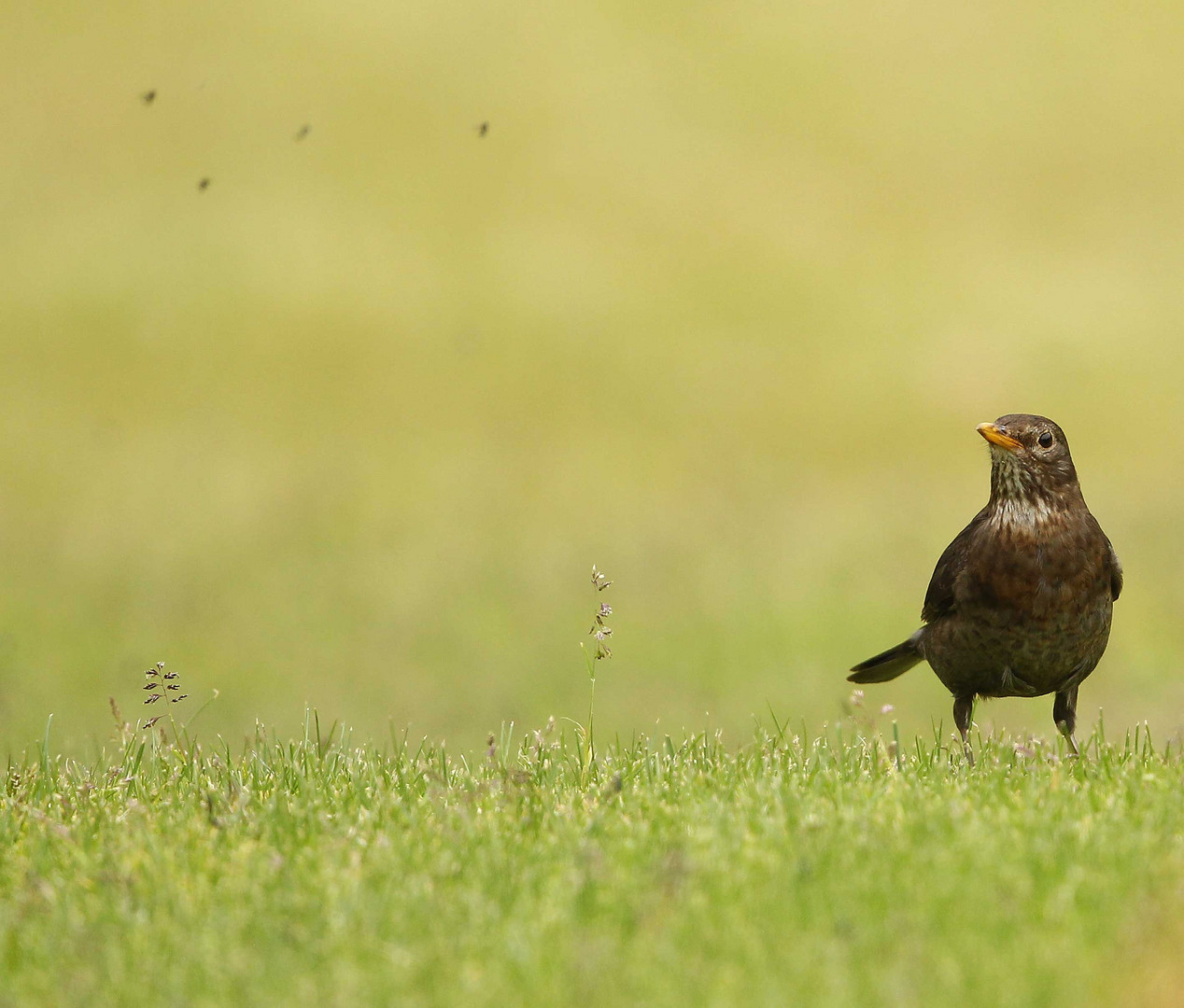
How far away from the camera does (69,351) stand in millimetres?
18859

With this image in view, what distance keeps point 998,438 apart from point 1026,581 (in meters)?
0.75

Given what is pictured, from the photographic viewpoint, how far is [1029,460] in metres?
7.36

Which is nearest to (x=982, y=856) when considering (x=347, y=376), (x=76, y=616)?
(x=76, y=616)

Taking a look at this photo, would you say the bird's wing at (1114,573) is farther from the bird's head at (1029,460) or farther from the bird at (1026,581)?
the bird's head at (1029,460)

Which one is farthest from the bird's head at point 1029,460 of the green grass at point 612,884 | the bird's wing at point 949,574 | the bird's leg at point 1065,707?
the green grass at point 612,884

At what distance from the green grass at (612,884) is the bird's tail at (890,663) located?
A: 1.90 m

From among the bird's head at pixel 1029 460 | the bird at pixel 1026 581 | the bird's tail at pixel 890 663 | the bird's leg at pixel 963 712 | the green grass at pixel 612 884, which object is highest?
the bird's head at pixel 1029 460

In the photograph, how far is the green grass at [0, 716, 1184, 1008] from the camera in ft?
12.6

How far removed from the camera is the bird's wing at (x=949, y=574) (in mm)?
7539

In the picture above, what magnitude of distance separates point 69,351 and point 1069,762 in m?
15.8

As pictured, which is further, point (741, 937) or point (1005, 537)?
point (1005, 537)

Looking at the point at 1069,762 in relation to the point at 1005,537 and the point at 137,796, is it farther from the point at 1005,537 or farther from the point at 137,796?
the point at 137,796

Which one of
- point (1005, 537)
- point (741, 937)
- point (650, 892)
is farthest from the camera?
point (1005, 537)

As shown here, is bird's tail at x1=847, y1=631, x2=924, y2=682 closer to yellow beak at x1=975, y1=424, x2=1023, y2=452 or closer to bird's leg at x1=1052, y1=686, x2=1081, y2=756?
bird's leg at x1=1052, y1=686, x2=1081, y2=756
